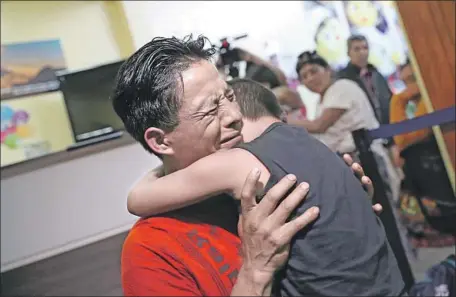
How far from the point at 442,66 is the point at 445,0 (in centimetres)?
20

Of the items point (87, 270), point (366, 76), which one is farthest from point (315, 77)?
point (87, 270)

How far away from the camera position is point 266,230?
0.62 meters

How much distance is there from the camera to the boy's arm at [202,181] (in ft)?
2.17

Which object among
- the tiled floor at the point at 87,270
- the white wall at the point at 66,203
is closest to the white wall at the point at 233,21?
the white wall at the point at 66,203

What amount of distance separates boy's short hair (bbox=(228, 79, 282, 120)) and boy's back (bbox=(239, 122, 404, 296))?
0.24 feet

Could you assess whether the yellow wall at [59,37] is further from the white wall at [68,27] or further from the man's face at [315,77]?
the man's face at [315,77]

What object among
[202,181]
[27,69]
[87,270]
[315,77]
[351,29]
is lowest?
[87,270]

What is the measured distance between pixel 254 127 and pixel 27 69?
5.71ft

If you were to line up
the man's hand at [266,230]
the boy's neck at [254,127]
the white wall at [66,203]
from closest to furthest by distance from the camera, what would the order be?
the man's hand at [266,230], the boy's neck at [254,127], the white wall at [66,203]

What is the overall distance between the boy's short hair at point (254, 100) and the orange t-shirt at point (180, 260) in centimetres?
17

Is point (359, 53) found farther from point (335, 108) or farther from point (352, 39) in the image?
point (335, 108)

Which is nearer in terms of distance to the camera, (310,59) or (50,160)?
(50,160)

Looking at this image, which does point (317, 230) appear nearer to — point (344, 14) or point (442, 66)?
point (442, 66)

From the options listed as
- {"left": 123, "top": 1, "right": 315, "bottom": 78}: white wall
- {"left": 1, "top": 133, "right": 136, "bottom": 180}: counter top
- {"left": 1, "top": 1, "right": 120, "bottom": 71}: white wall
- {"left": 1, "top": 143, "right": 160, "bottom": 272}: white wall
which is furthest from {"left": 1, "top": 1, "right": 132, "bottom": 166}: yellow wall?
{"left": 1, "top": 143, "right": 160, "bottom": 272}: white wall
